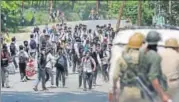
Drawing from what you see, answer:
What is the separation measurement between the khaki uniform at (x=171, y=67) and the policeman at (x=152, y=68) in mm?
768

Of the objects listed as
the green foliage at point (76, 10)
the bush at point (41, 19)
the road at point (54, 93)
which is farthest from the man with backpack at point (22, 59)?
the bush at point (41, 19)

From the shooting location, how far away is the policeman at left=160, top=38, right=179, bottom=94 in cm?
948

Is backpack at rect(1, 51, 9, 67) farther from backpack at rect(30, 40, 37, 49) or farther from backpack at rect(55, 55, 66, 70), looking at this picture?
backpack at rect(30, 40, 37, 49)

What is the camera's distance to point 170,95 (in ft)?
31.1

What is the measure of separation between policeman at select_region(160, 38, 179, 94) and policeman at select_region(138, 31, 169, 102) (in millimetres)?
779

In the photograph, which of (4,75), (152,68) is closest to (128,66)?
(152,68)

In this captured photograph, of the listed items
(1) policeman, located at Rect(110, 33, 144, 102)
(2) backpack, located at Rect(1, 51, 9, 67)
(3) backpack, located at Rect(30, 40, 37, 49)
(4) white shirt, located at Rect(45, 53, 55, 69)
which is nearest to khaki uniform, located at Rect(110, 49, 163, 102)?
(1) policeman, located at Rect(110, 33, 144, 102)

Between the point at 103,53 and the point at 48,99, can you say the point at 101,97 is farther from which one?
the point at 103,53

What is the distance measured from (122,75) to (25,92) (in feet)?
41.6

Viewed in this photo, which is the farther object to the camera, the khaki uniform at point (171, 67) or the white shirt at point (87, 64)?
the white shirt at point (87, 64)

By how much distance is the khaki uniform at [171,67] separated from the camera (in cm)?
946

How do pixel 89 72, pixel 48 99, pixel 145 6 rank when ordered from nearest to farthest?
pixel 48 99 < pixel 89 72 < pixel 145 6

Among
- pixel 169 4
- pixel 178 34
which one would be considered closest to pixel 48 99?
pixel 178 34

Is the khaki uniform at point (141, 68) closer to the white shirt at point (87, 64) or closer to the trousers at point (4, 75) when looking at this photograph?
the white shirt at point (87, 64)
